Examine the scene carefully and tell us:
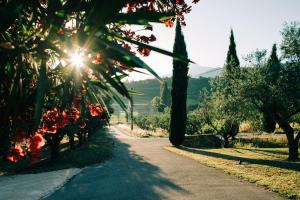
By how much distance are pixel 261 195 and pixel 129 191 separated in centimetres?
430

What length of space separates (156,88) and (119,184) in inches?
6615

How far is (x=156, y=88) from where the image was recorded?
180125mm

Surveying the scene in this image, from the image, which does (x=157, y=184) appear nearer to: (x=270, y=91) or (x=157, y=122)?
(x=270, y=91)

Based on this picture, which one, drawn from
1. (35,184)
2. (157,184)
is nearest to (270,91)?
(157,184)

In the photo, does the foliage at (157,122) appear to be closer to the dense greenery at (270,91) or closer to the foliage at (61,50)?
the dense greenery at (270,91)

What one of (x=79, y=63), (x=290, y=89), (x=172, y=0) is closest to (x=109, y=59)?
(x=79, y=63)

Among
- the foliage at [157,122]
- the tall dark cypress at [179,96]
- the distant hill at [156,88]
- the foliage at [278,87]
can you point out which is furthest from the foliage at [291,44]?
the distant hill at [156,88]

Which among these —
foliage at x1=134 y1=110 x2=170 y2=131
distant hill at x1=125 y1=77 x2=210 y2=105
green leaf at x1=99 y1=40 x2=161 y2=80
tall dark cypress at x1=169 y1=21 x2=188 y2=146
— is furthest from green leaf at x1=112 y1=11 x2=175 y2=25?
distant hill at x1=125 y1=77 x2=210 y2=105

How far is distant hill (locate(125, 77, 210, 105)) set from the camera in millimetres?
139125

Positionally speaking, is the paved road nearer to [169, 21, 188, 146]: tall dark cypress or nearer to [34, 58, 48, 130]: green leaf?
[34, 58, 48, 130]: green leaf

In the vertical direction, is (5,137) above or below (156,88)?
below

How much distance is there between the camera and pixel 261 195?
33.8 feet

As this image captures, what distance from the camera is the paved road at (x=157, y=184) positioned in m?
10.5

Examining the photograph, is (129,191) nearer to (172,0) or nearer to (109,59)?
(172,0)
